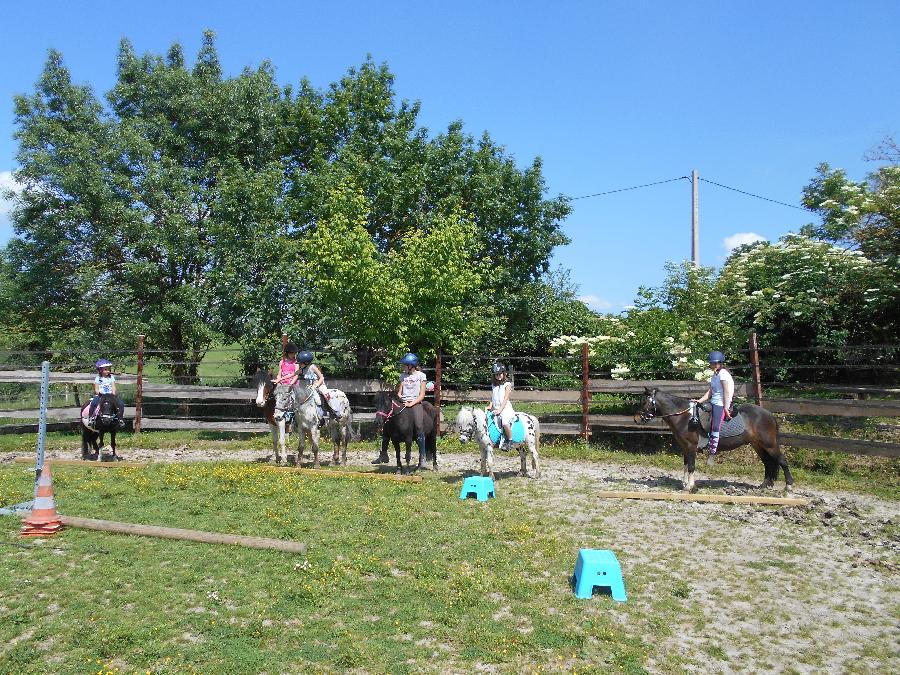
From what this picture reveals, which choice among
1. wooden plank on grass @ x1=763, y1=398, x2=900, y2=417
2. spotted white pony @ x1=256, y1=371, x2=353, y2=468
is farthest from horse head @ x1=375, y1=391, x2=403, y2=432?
wooden plank on grass @ x1=763, y1=398, x2=900, y2=417

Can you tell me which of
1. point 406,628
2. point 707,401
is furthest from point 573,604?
point 707,401

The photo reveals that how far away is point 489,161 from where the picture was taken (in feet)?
72.1

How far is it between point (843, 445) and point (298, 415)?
10639mm

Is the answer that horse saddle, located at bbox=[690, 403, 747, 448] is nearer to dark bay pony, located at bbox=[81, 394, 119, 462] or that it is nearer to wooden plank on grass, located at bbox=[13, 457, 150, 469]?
wooden plank on grass, located at bbox=[13, 457, 150, 469]

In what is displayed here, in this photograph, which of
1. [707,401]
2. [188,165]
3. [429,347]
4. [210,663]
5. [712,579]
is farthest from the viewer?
[188,165]

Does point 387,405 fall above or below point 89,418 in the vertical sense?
above

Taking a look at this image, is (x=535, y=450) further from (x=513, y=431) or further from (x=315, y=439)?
(x=315, y=439)

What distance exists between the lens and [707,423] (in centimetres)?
1148

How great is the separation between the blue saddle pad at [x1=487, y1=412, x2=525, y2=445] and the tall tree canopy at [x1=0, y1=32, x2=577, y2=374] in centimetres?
554

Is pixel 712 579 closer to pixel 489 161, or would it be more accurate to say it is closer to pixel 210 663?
pixel 210 663

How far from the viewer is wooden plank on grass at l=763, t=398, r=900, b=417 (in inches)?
480

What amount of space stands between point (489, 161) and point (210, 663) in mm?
19154

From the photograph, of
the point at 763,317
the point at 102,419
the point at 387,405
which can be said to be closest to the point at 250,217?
the point at 102,419

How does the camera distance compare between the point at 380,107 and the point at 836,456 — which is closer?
the point at 836,456
